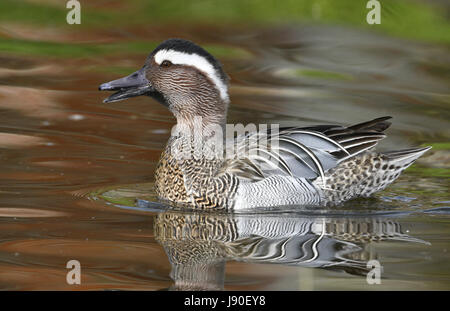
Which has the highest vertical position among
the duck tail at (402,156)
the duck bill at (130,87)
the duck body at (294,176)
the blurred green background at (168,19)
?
the blurred green background at (168,19)

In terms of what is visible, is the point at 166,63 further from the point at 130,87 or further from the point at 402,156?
the point at 402,156

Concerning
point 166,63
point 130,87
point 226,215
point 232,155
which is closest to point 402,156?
point 232,155

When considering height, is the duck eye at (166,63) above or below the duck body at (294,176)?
above

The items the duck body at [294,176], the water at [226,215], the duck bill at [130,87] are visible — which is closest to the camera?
the water at [226,215]

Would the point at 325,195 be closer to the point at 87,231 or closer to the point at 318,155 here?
the point at 318,155

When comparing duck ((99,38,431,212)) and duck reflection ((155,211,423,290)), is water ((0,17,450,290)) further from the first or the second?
duck ((99,38,431,212))

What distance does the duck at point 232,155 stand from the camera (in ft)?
26.3

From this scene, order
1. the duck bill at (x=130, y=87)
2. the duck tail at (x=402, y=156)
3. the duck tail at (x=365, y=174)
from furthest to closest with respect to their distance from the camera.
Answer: the duck tail at (x=402, y=156), the duck tail at (x=365, y=174), the duck bill at (x=130, y=87)

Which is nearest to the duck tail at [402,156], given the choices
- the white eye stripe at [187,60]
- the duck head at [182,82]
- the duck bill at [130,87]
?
the duck head at [182,82]

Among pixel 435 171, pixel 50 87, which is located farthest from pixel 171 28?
pixel 435 171

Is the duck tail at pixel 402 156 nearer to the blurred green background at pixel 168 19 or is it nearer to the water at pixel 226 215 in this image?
the water at pixel 226 215

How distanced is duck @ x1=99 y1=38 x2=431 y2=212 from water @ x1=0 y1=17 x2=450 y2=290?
0.66ft

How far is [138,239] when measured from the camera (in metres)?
6.94

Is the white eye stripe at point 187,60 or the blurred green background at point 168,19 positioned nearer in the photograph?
the white eye stripe at point 187,60
